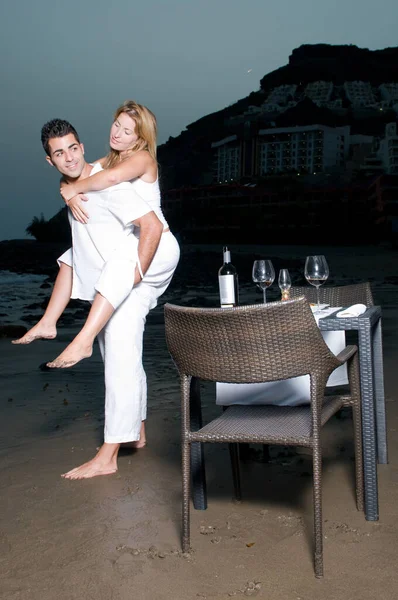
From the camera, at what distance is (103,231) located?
3.02 meters

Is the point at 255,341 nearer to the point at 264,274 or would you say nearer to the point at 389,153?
the point at 264,274

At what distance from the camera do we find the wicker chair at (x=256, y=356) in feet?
6.88

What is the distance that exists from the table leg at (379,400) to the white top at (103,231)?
1.04 m

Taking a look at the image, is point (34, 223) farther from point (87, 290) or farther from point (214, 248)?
point (87, 290)

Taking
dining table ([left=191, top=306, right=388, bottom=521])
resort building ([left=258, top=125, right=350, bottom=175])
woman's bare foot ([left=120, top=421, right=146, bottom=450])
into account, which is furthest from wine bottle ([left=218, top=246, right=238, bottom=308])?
resort building ([left=258, top=125, right=350, bottom=175])

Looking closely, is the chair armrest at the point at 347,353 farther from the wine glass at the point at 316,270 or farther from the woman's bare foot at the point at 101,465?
the woman's bare foot at the point at 101,465

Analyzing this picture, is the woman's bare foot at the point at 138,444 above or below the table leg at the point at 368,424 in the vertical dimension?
below

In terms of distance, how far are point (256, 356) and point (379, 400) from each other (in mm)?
1167

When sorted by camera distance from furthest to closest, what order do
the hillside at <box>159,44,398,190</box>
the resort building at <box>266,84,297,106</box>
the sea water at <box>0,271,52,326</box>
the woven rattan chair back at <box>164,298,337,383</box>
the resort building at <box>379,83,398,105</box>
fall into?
the resort building at <box>266,84,297,106</box>, the resort building at <box>379,83,398,105</box>, the hillside at <box>159,44,398,190</box>, the sea water at <box>0,271,52,326</box>, the woven rattan chair back at <box>164,298,337,383</box>

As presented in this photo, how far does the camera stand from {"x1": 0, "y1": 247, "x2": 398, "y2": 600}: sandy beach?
6.94ft

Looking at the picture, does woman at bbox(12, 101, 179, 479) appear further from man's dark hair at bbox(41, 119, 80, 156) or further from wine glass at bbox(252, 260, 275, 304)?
wine glass at bbox(252, 260, 275, 304)

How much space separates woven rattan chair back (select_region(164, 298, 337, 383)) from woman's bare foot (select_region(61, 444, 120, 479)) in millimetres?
1032

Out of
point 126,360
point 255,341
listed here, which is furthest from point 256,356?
point 126,360

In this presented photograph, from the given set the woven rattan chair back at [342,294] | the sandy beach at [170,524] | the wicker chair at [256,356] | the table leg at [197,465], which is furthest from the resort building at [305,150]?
the wicker chair at [256,356]
